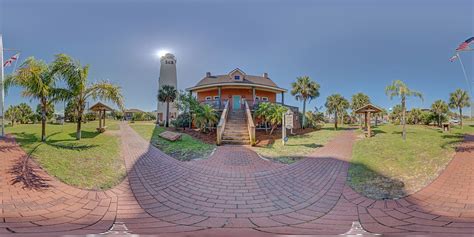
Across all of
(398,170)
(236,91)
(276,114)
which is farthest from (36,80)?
(236,91)

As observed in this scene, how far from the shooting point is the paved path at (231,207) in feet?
9.78

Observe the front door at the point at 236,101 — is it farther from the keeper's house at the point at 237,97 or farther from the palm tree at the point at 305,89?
the palm tree at the point at 305,89

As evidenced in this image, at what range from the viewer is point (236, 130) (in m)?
11.9

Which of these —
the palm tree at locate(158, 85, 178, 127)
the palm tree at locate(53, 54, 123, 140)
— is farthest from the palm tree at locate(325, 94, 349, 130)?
the palm tree at locate(53, 54, 123, 140)

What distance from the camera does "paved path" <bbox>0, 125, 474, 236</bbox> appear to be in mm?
2980

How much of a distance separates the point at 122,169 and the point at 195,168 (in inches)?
68.0

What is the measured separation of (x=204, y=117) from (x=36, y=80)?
729cm

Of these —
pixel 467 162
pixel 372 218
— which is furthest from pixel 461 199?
pixel 467 162

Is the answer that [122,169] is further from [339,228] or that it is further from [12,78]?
[12,78]

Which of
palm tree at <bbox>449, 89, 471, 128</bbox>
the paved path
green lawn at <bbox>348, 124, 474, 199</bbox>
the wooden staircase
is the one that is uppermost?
palm tree at <bbox>449, 89, 471, 128</bbox>

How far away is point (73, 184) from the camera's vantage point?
13.1 feet

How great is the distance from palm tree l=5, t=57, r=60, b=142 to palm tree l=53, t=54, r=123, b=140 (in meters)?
0.45

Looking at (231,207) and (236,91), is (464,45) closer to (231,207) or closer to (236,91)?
(231,207)

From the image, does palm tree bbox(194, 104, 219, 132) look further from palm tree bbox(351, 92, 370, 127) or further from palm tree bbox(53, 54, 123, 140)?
palm tree bbox(351, 92, 370, 127)
